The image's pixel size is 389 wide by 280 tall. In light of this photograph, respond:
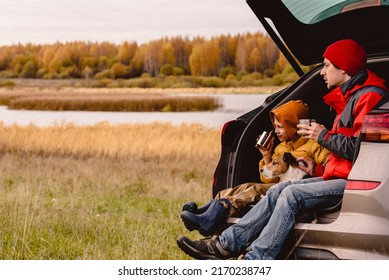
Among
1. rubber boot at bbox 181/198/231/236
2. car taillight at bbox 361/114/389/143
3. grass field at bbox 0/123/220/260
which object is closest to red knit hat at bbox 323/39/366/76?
car taillight at bbox 361/114/389/143

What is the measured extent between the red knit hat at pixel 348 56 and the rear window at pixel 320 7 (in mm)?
238

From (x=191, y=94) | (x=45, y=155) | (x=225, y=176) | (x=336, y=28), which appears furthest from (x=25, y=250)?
(x=191, y=94)

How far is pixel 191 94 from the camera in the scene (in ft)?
152

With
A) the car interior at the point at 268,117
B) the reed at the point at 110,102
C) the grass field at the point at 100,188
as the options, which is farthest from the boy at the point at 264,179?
the reed at the point at 110,102

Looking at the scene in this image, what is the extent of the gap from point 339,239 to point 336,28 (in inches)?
61.0

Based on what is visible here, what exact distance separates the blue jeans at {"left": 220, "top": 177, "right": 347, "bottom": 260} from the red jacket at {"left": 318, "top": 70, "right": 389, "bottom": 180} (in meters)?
0.10

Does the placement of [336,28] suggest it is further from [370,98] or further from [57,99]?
[57,99]

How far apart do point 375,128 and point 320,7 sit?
3.67ft

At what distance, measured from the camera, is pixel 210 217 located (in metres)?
5.27

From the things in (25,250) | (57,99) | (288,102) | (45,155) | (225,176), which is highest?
(288,102)

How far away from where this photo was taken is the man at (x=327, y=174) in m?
4.68

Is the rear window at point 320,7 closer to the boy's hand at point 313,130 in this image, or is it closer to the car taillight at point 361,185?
the boy's hand at point 313,130

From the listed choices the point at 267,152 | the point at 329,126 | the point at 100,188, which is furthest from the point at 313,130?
the point at 100,188
